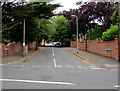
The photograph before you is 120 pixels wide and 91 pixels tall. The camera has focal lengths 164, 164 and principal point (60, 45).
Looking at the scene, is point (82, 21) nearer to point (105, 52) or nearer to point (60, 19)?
point (60, 19)

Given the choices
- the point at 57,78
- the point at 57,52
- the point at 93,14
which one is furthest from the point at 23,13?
the point at 93,14

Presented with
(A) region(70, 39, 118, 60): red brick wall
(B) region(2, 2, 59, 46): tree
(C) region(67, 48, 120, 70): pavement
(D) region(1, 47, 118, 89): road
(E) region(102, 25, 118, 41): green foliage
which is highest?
(B) region(2, 2, 59, 46): tree

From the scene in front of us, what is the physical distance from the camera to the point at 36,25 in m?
27.3

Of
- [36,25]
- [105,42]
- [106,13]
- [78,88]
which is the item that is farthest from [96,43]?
[78,88]

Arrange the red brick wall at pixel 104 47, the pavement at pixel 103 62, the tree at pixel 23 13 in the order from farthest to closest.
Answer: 1. the red brick wall at pixel 104 47
2. the tree at pixel 23 13
3. the pavement at pixel 103 62

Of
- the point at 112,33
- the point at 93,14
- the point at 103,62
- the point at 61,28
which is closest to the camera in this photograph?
the point at 103,62

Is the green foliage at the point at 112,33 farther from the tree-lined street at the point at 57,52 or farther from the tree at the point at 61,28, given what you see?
the tree at the point at 61,28

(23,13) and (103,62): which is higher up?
(23,13)

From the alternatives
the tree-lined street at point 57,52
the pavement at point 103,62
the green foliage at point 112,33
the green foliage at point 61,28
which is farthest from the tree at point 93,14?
the pavement at point 103,62

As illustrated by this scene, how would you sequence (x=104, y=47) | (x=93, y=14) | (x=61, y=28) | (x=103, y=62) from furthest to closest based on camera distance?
(x=61, y=28) → (x=93, y=14) → (x=104, y=47) → (x=103, y=62)

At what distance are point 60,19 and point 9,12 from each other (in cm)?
3432

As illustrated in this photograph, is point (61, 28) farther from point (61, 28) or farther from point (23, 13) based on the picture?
point (23, 13)

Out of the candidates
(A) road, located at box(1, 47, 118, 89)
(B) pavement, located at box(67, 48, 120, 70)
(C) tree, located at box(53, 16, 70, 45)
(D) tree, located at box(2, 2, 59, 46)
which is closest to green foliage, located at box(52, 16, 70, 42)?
(C) tree, located at box(53, 16, 70, 45)

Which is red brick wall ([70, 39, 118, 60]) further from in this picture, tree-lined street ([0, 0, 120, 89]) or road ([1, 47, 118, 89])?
road ([1, 47, 118, 89])
